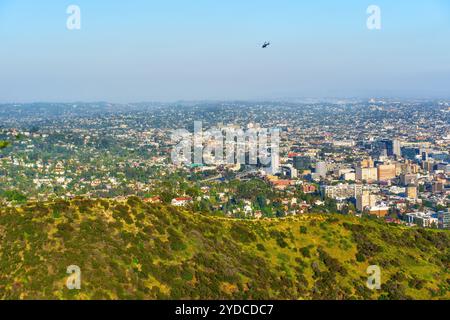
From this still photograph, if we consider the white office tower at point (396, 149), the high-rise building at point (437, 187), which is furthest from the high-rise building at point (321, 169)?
the white office tower at point (396, 149)

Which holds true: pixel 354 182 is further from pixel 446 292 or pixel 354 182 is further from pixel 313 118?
pixel 313 118

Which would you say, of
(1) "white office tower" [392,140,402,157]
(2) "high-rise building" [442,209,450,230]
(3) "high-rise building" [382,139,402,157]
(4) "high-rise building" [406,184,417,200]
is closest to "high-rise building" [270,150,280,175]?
(4) "high-rise building" [406,184,417,200]

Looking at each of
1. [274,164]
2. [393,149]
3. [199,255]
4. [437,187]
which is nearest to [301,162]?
[274,164]

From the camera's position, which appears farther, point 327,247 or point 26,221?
point 327,247

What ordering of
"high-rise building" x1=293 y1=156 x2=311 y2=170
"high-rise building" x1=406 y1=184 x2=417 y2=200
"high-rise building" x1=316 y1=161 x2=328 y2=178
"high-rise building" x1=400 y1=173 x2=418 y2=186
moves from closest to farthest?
"high-rise building" x1=406 y1=184 x2=417 y2=200
"high-rise building" x1=400 y1=173 x2=418 y2=186
"high-rise building" x1=316 y1=161 x2=328 y2=178
"high-rise building" x1=293 y1=156 x2=311 y2=170

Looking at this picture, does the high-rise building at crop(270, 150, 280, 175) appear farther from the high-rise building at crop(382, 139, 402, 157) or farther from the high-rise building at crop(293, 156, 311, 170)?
the high-rise building at crop(382, 139, 402, 157)

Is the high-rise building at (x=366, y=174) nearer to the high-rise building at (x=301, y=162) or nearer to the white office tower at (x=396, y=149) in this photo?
the high-rise building at (x=301, y=162)

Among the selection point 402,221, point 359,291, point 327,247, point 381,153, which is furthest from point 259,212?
point 381,153

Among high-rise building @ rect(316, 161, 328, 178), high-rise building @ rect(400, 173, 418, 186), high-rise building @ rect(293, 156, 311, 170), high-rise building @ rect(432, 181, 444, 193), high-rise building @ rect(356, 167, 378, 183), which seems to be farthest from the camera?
high-rise building @ rect(293, 156, 311, 170)
